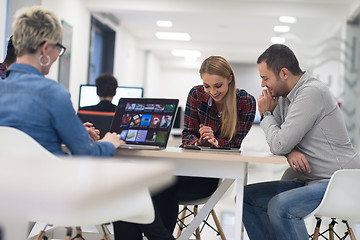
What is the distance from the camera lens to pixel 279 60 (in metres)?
2.52

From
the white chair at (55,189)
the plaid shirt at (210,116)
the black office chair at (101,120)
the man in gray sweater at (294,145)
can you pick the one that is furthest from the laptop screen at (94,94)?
the white chair at (55,189)

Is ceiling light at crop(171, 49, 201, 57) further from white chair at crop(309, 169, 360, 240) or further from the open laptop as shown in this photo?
white chair at crop(309, 169, 360, 240)

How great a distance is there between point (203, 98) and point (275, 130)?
2.04ft

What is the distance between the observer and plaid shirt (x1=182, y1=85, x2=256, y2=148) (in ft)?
9.43

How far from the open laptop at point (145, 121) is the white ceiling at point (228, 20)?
6295 mm

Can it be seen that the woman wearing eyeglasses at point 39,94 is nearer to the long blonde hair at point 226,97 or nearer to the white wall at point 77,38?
the long blonde hair at point 226,97

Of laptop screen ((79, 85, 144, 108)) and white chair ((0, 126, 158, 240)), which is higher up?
laptop screen ((79, 85, 144, 108))

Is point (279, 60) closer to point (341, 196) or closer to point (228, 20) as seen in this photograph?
point (341, 196)

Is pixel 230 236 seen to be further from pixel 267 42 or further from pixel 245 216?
pixel 267 42

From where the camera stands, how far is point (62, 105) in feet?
5.67

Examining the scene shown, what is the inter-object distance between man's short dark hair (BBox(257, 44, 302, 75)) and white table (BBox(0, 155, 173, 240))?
164cm

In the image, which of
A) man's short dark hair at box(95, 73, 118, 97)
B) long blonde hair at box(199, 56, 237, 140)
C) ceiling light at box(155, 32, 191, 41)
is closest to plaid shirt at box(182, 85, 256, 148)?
long blonde hair at box(199, 56, 237, 140)

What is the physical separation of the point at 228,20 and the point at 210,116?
735cm

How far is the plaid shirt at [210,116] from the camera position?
2874 mm
